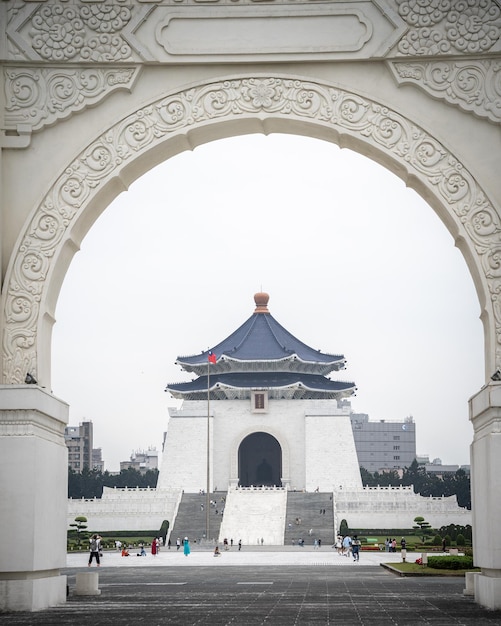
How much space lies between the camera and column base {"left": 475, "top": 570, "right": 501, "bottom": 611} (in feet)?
25.3

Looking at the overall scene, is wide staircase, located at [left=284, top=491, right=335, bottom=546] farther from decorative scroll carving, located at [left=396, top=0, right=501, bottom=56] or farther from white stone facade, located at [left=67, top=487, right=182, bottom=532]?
decorative scroll carving, located at [left=396, top=0, right=501, bottom=56]

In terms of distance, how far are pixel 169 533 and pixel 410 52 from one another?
92.7 ft

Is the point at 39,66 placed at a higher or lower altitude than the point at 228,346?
lower

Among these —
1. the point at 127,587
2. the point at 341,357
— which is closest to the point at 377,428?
the point at 341,357

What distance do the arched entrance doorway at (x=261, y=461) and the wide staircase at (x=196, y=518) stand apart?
23.4 feet

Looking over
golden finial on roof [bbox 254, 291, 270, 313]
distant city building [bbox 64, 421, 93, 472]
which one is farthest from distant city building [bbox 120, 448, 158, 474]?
golden finial on roof [bbox 254, 291, 270, 313]

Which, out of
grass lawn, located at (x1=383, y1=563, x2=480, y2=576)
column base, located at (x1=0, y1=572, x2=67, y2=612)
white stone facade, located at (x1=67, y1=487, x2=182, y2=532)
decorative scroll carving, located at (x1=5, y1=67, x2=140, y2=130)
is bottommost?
grass lawn, located at (x1=383, y1=563, x2=480, y2=576)

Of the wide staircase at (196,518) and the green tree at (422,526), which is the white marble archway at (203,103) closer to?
the wide staircase at (196,518)

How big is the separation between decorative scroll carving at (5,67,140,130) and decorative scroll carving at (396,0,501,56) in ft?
7.24

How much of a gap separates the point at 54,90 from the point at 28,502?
10.7 feet

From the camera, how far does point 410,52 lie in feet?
27.8

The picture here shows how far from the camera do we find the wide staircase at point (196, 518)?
3469 cm

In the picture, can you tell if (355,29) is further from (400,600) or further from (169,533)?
(169,533)

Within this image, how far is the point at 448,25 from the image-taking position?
8.49m
